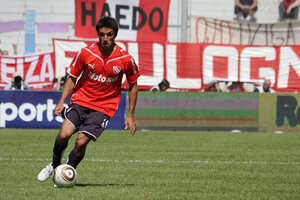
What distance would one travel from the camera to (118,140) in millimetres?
17234

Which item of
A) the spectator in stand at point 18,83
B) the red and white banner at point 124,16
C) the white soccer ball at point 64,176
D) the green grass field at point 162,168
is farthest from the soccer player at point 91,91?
the red and white banner at point 124,16

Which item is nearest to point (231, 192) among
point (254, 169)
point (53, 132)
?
point (254, 169)

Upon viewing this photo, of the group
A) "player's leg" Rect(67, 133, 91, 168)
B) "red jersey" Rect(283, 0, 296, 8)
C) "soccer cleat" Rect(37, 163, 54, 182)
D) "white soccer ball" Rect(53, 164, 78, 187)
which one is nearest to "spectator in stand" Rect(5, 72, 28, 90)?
"red jersey" Rect(283, 0, 296, 8)

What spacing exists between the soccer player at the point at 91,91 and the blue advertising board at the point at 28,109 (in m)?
12.1

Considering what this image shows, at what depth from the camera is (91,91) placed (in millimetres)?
8781

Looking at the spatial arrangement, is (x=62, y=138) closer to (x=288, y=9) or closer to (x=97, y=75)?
(x=97, y=75)

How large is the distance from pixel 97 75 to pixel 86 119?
0.54 metres

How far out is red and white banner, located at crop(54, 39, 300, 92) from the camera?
2527 cm

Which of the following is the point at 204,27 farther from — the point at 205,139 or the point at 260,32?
the point at 205,139

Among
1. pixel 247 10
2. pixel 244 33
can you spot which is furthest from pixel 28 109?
pixel 247 10

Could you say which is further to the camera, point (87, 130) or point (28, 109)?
point (28, 109)

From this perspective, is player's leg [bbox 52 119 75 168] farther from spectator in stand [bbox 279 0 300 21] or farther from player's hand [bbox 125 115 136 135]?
spectator in stand [bbox 279 0 300 21]

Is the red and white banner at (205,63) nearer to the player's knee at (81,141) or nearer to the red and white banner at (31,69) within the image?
the red and white banner at (31,69)

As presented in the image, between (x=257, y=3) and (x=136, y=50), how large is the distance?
291 inches
